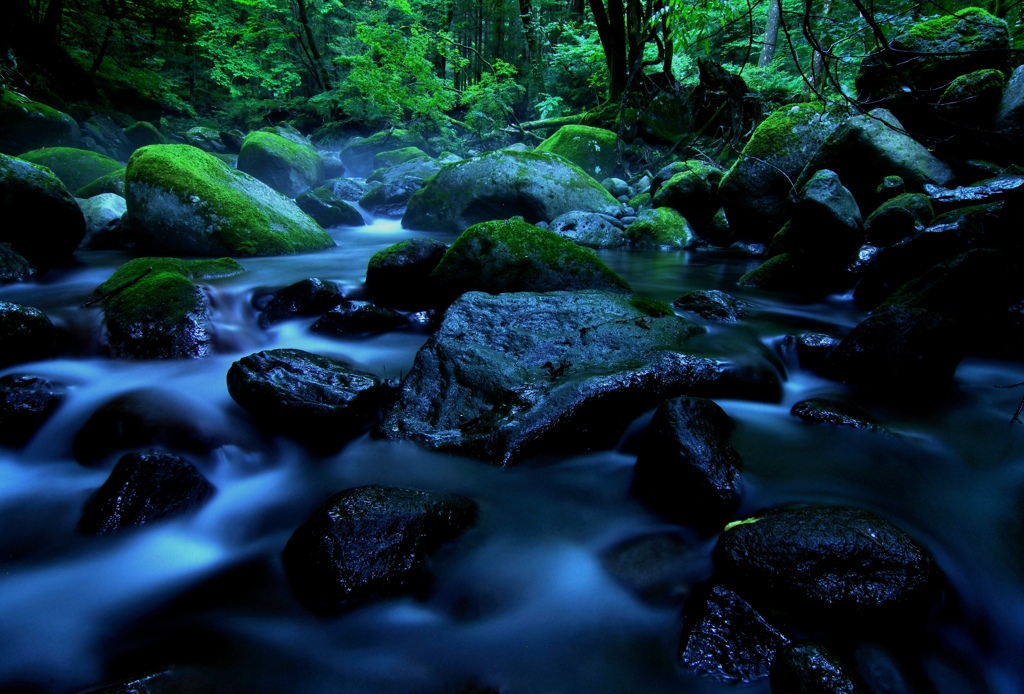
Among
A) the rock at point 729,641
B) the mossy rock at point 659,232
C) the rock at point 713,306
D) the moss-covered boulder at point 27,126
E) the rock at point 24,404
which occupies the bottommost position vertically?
the mossy rock at point 659,232

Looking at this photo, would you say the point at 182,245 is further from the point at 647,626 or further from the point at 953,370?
the point at 953,370

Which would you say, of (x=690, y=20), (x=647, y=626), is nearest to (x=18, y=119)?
(x=690, y=20)

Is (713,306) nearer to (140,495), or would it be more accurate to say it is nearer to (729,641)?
(729,641)

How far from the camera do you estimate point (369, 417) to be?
3.46 metres

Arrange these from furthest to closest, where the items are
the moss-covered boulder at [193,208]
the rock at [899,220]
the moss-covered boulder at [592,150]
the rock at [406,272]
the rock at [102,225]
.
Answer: the moss-covered boulder at [592,150] < the rock at [102,225] < the moss-covered boulder at [193,208] < the rock at [899,220] < the rock at [406,272]

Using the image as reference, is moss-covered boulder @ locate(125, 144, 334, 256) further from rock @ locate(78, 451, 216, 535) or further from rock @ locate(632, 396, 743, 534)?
rock @ locate(632, 396, 743, 534)

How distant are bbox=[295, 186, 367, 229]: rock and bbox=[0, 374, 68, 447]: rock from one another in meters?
8.98

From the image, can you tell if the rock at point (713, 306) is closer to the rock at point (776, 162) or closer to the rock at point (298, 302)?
the rock at point (298, 302)

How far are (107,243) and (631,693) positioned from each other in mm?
10024

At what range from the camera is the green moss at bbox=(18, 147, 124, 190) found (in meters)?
10.2

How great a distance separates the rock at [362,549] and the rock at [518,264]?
2973mm

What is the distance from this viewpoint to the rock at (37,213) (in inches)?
A: 238

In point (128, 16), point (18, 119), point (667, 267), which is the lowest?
point (667, 267)

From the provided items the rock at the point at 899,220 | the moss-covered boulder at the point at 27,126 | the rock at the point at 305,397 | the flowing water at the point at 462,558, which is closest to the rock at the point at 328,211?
the moss-covered boulder at the point at 27,126
